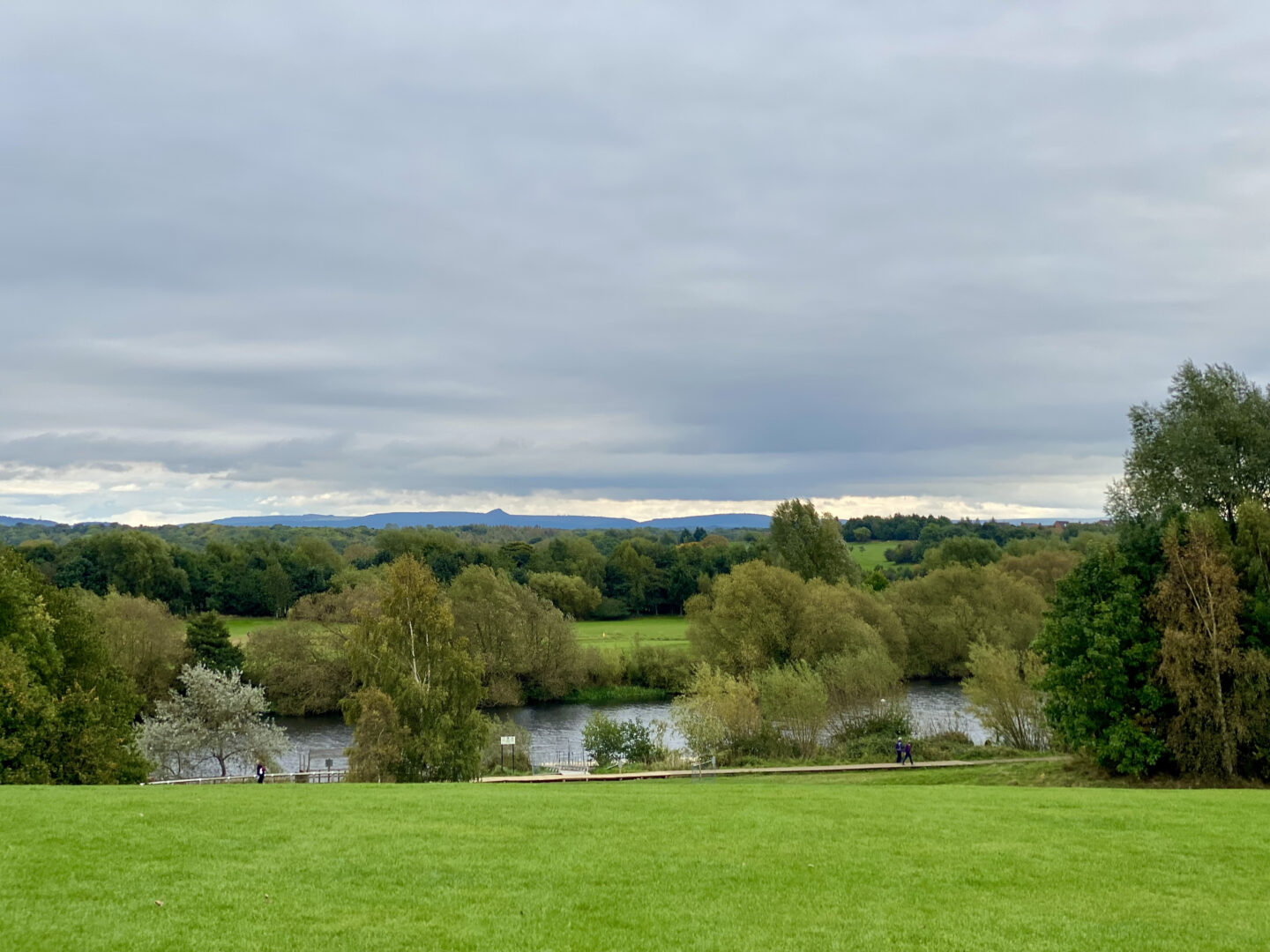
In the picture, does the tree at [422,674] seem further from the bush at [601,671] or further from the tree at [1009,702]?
the bush at [601,671]

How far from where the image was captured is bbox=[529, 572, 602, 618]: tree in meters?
115

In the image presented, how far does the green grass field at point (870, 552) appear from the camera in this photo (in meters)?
161

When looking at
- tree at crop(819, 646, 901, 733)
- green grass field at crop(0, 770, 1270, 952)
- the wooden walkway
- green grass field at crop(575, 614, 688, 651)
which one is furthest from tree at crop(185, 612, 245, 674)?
green grass field at crop(0, 770, 1270, 952)

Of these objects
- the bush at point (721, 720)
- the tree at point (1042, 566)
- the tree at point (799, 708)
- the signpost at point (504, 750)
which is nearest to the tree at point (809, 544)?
the tree at point (1042, 566)

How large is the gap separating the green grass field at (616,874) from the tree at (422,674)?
1540 centimetres

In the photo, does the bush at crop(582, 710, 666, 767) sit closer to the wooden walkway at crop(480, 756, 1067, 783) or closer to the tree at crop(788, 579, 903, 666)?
the wooden walkway at crop(480, 756, 1067, 783)

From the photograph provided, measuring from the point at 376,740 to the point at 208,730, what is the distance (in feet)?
62.1

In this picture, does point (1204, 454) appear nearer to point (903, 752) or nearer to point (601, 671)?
point (903, 752)

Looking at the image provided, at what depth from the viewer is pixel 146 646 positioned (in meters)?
61.6

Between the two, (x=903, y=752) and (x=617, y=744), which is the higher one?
(x=903, y=752)

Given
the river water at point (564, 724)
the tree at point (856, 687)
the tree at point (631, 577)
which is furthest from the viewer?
the tree at point (631, 577)

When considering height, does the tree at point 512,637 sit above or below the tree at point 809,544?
below

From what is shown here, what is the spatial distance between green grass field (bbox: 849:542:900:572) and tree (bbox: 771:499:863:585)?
6030cm

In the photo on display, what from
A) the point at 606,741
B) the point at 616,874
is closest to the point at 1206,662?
the point at 606,741
